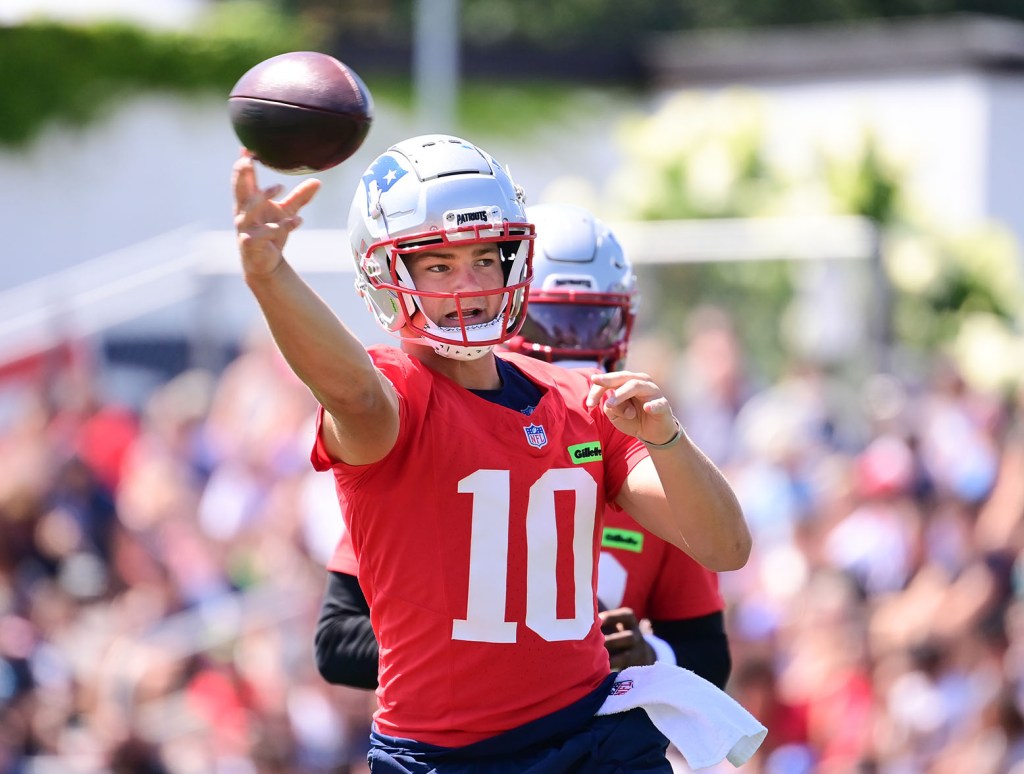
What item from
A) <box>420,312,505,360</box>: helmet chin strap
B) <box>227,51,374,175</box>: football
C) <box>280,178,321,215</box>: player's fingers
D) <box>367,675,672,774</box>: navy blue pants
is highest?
<box>227,51,374,175</box>: football

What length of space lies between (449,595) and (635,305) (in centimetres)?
138

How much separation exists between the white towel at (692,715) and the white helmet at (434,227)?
74cm

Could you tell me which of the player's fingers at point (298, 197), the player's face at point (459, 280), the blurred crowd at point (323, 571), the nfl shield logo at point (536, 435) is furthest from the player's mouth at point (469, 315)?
the blurred crowd at point (323, 571)

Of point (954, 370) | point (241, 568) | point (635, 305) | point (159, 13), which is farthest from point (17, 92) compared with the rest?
point (635, 305)

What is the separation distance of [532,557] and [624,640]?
552 millimetres

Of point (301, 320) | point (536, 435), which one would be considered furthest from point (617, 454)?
point (301, 320)

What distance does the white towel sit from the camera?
299 centimetres

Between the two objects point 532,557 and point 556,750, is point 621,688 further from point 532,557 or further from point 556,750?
point 532,557

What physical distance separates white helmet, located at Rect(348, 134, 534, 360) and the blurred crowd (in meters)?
4.11

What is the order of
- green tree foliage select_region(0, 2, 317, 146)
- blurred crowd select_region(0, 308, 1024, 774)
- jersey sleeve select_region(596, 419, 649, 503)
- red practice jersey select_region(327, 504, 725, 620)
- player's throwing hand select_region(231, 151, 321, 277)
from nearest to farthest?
player's throwing hand select_region(231, 151, 321, 277)
jersey sleeve select_region(596, 419, 649, 503)
red practice jersey select_region(327, 504, 725, 620)
blurred crowd select_region(0, 308, 1024, 774)
green tree foliage select_region(0, 2, 317, 146)

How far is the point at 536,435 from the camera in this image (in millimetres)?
2977

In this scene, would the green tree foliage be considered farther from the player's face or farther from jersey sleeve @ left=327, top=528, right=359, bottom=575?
the player's face

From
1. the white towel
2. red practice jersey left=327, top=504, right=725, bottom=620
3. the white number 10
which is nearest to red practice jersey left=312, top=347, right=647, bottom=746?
the white number 10

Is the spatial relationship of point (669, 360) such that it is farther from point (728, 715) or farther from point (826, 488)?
point (728, 715)
